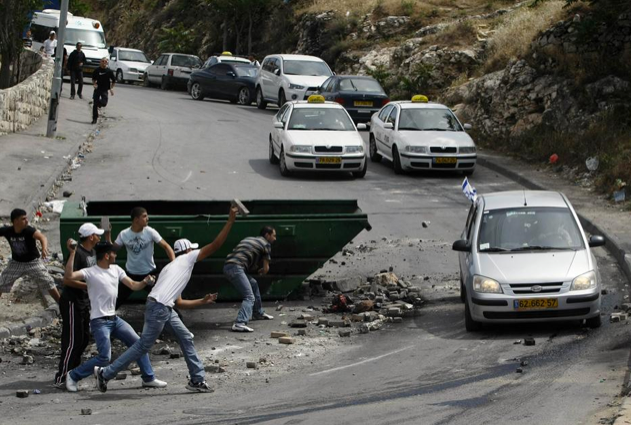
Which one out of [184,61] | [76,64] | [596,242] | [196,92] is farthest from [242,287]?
[184,61]

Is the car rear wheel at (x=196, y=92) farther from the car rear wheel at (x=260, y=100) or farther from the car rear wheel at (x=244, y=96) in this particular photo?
the car rear wheel at (x=260, y=100)

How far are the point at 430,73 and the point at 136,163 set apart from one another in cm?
1429

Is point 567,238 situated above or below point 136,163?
above

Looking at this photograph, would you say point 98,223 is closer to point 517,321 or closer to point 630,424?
point 517,321

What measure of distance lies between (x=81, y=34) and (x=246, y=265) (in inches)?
1320

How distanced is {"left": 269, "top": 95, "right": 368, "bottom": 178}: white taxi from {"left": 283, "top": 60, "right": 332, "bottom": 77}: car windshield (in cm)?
1060

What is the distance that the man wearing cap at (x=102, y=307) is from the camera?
11455mm

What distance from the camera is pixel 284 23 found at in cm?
5347

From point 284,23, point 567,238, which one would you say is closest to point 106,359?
Result: point 567,238

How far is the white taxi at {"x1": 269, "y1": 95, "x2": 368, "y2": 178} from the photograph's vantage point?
2544 cm

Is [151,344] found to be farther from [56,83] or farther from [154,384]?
[56,83]

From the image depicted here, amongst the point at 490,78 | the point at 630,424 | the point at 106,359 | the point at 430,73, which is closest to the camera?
the point at 630,424

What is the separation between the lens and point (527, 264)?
45.9 feet

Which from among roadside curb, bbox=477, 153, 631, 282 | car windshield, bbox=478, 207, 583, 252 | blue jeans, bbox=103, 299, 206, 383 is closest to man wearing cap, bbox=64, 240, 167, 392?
blue jeans, bbox=103, 299, 206, 383
